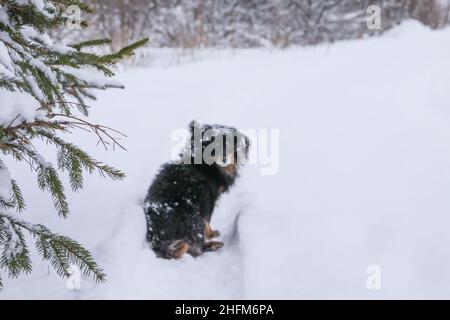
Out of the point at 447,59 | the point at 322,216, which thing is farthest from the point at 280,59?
the point at 322,216

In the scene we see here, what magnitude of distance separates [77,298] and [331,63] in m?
6.21

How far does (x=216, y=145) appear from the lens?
3.10 metres

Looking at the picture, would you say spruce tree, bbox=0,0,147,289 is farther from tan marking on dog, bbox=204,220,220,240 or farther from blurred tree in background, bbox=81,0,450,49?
blurred tree in background, bbox=81,0,450,49

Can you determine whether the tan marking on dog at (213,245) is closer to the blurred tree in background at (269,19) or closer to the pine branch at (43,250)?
the pine branch at (43,250)

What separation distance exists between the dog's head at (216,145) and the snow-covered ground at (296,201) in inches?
13.1

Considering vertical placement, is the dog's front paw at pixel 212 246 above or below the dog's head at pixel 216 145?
below

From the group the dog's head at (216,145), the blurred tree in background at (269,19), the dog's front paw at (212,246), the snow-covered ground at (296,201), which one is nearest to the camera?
the snow-covered ground at (296,201)

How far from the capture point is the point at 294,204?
297 cm

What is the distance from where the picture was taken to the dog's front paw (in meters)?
2.83

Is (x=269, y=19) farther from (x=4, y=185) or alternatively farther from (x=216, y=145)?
(x=4, y=185)

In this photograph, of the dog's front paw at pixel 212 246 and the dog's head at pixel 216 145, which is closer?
the dog's front paw at pixel 212 246

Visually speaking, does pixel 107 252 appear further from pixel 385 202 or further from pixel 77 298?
pixel 385 202

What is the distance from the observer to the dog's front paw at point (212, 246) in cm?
283

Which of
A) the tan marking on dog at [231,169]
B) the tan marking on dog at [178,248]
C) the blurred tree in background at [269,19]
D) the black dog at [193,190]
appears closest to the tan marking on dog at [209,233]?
the black dog at [193,190]
